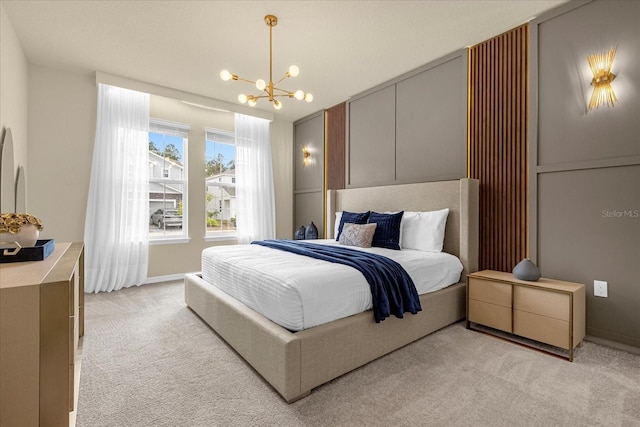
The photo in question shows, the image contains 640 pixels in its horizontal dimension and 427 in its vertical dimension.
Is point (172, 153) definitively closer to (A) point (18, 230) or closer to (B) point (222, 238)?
(B) point (222, 238)

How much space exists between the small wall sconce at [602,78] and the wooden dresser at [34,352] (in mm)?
3638

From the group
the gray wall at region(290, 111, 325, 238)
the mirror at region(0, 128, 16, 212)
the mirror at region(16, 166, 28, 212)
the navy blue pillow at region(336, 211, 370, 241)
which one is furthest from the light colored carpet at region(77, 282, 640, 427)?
the gray wall at region(290, 111, 325, 238)

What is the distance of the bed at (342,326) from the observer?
1791 mm

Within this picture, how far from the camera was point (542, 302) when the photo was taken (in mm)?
2377

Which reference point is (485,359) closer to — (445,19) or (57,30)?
(445,19)

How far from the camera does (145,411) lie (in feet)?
5.54

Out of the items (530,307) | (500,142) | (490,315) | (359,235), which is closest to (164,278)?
(359,235)

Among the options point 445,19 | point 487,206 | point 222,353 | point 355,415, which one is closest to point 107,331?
point 222,353

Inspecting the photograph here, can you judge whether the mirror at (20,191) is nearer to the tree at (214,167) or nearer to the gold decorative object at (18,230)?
the gold decorative object at (18,230)

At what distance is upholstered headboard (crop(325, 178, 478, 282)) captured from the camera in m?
3.08

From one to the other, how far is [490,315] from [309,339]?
179cm

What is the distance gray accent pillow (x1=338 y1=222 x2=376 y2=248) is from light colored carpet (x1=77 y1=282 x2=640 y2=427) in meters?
1.15

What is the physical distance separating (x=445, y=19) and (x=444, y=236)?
2114mm

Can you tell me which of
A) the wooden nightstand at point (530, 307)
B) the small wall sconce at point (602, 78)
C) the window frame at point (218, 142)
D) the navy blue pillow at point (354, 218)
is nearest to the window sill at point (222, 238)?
the window frame at point (218, 142)
